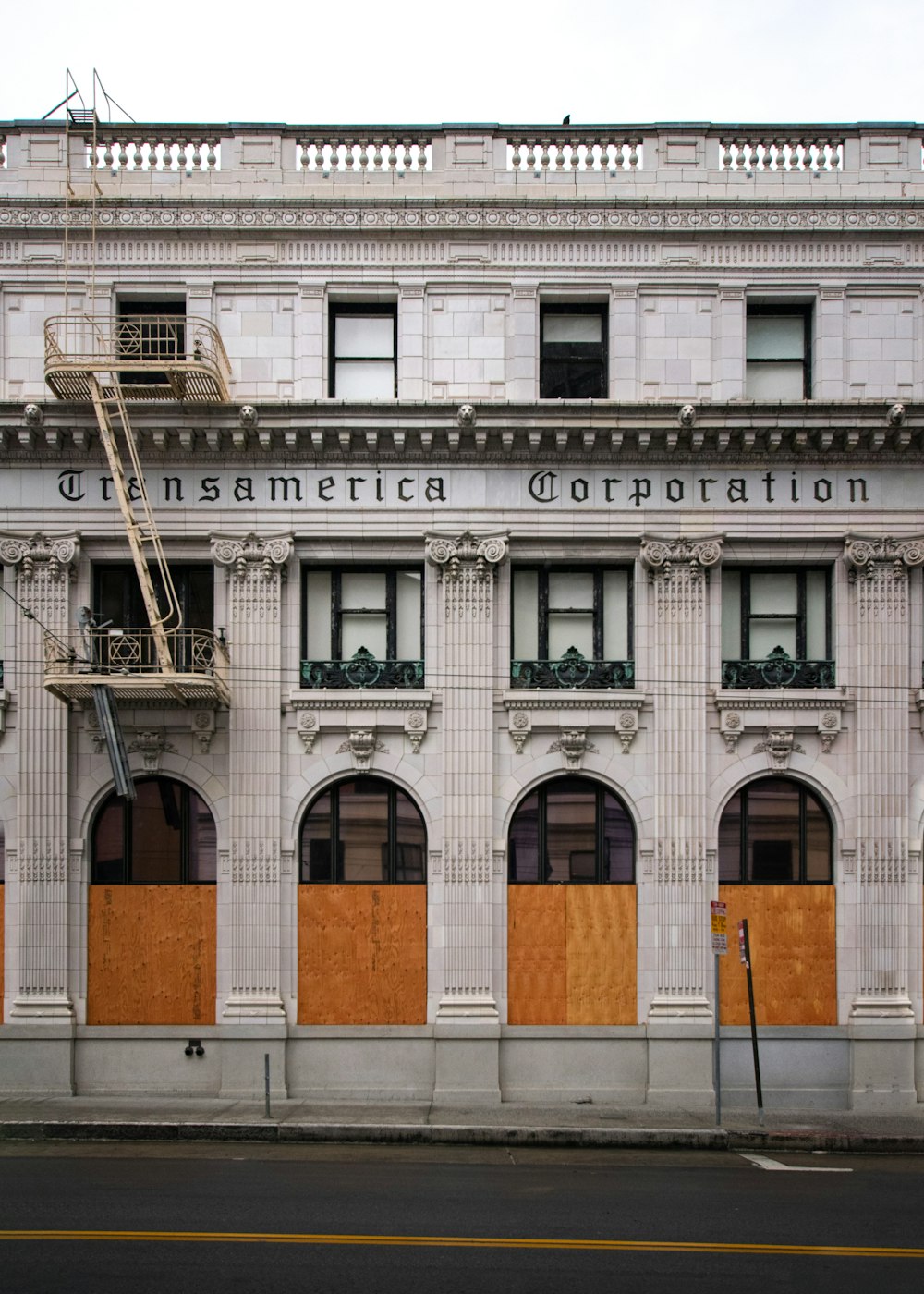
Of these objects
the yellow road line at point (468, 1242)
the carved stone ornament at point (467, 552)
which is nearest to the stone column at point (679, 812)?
the carved stone ornament at point (467, 552)

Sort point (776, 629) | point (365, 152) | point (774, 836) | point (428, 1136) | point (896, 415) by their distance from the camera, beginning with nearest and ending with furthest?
point (428, 1136), point (896, 415), point (774, 836), point (776, 629), point (365, 152)

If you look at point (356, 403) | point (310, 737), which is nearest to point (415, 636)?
point (310, 737)

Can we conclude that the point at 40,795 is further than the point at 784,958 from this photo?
No

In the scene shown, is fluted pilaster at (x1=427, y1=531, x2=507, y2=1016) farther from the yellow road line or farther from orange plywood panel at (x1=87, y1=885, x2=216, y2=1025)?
Answer: the yellow road line

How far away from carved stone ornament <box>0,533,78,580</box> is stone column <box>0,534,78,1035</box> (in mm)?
16

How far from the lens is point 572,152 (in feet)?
74.7

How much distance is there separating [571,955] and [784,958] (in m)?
3.60

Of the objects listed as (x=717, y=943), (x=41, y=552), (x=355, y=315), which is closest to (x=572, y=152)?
(x=355, y=315)

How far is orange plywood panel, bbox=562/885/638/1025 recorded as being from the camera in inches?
844

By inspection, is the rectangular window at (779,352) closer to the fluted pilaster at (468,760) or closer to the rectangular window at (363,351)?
the fluted pilaster at (468,760)

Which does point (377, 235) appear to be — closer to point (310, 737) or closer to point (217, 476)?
point (217, 476)

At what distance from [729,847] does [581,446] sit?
7322mm

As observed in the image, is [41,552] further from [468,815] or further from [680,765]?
[680,765]

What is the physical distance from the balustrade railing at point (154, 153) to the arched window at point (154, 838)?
10768mm
